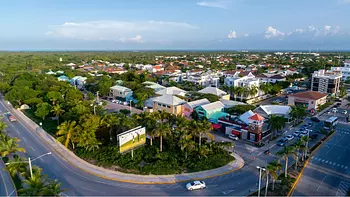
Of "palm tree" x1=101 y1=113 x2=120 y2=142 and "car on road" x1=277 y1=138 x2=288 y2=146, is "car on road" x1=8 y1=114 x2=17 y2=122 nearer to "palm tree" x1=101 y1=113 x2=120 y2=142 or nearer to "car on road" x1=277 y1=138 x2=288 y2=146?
"palm tree" x1=101 y1=113 x2=120 y2=142

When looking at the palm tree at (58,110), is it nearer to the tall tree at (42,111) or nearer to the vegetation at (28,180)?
the tall tree at (42,111)

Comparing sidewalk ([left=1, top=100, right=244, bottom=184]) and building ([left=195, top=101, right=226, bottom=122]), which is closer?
sidewalk ([left=1, top=100, right=244, bottom=184])

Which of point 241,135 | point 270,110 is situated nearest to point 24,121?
point 241,135

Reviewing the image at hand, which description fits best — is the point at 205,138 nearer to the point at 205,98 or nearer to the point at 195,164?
the point at 195,164

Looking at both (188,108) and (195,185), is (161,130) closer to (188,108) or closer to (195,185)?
(195,185)

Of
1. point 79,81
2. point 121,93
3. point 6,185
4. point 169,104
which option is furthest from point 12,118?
point 79,81

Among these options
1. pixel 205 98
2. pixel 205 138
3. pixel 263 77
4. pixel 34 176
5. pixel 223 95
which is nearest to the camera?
pixel 34 176

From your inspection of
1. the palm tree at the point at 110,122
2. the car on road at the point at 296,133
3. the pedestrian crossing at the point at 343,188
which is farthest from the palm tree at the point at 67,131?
the car on road at the point at 296,133

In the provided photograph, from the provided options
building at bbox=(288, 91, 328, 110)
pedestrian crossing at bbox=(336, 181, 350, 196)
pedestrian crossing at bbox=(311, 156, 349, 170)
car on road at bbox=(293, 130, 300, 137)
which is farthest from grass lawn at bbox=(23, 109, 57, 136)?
building at bbox=(288, 91, 328, 110)
